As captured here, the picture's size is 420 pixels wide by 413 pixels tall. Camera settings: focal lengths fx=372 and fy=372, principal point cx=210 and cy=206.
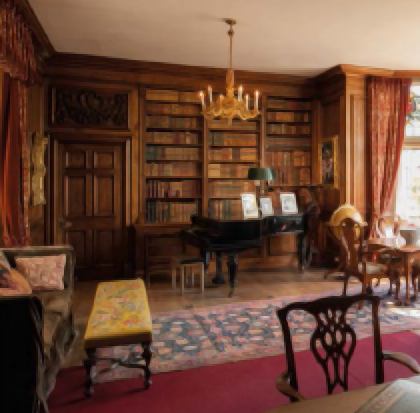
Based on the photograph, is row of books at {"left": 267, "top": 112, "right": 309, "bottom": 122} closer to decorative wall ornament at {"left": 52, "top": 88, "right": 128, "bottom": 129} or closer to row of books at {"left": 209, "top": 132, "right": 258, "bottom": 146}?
row of books at {"left": 209, "top": 132, "right": 258, "bottom": 146}

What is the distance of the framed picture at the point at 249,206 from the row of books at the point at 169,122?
5.00 ft

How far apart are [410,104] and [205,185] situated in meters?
3.58

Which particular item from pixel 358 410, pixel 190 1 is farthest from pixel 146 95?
pixel 358 410

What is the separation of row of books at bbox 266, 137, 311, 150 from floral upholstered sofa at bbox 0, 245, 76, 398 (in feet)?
13.1

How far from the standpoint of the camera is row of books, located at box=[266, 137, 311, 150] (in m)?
6.37

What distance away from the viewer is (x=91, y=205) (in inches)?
217

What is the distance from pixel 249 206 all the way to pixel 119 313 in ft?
9.65

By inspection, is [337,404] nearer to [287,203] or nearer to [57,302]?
[57,302]

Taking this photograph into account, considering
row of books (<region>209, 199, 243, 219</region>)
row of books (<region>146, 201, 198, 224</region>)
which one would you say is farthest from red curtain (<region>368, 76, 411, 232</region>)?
row of books (<region>146, 201, 198, 224</region>)

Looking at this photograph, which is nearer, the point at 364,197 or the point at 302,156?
the point at 364,197

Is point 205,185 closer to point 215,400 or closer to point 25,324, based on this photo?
point 215,400

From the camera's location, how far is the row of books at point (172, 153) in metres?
5.78

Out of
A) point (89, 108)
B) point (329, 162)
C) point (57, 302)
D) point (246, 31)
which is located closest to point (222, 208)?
point (329, 162)

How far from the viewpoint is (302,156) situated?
6.51 m
